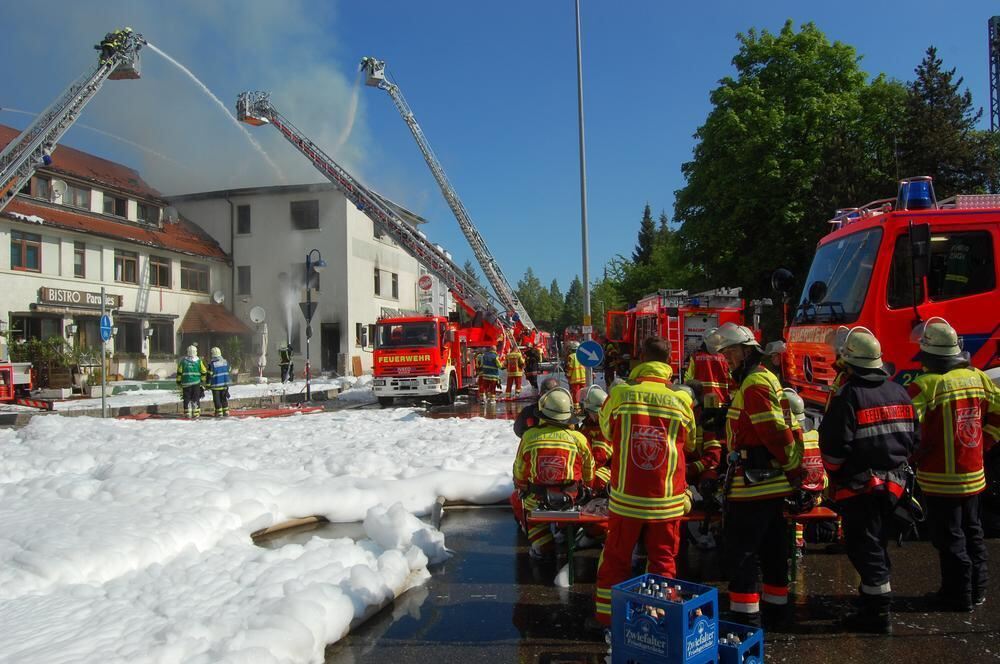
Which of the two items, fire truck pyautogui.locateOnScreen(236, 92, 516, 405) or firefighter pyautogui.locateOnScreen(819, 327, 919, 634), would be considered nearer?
firefighter pyautogui.locateOnScreen(819, 327, 919, 634)

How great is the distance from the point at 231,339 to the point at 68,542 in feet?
100

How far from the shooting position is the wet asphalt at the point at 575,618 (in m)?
4.08

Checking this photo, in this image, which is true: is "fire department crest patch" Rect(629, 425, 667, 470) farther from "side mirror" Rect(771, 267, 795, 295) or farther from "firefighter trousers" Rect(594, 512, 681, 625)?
"side mirror" Rect(771, 267, 795, 295)

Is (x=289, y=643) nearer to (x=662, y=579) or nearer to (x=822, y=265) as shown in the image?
(x=662, y=579)

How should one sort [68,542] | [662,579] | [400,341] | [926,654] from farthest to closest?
[400,341], [68,542], [926,654], [662,579]

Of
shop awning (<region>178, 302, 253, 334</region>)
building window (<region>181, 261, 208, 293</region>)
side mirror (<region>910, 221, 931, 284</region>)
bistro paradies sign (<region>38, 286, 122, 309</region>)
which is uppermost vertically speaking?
building window (<region>181, 261, 208, 293</region>)

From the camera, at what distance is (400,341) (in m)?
19.8

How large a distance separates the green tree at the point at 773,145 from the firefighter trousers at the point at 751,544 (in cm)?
2090

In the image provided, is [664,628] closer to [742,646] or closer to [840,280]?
[742,646]

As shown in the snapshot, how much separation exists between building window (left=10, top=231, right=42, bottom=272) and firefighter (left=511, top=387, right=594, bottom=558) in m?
26.2

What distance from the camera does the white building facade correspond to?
118 feet

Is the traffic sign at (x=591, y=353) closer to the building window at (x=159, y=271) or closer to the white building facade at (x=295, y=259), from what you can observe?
the white building facade at (x=295, y=259)

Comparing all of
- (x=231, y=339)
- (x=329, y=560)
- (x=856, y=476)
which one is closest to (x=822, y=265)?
(x=856, y=476)

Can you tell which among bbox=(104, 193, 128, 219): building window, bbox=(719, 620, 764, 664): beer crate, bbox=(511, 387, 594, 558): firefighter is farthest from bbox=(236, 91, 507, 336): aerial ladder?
bbox=(719, 620, 764, 664): beer crate
